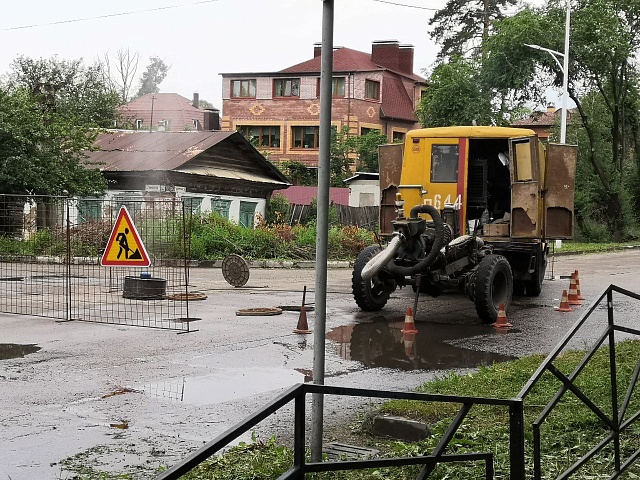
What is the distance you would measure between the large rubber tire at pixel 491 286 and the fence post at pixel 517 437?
9.63 metres

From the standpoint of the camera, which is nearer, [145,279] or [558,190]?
[145,279]

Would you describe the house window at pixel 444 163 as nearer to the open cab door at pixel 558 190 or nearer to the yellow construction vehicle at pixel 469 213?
the yellow construction vehicle at pixel 469 213

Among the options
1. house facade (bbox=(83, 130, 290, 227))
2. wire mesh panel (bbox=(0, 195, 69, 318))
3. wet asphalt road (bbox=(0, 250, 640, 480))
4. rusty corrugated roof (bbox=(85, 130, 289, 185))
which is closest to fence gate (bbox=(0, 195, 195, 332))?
wire mesh panel (bbox=(0, 195, 69, 318))

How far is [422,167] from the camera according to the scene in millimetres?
16062

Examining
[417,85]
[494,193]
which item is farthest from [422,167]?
[417,85]

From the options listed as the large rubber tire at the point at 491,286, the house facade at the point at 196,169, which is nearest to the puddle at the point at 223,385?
the large rubber tire at the point at 491,286

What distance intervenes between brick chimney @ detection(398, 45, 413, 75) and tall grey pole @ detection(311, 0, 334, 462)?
6432 cm

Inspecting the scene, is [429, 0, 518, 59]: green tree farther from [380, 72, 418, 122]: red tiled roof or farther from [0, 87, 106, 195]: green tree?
[0, 87, 106, 195]: green tree

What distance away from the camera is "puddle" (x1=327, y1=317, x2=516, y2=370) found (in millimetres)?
10703

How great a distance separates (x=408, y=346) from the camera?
11844mm

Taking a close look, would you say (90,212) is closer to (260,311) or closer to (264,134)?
(260,311)

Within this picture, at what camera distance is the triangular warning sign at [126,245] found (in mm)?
12438

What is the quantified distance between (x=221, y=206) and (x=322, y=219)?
33.7 metres

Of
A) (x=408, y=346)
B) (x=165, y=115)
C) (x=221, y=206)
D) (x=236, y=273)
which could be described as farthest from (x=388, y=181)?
(x=165, y=115)
